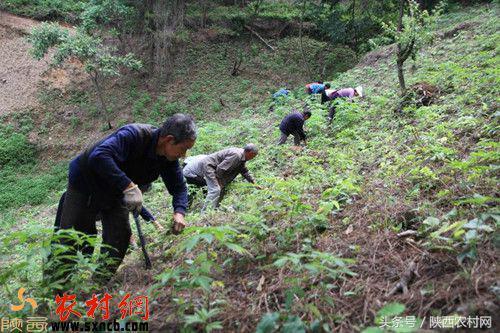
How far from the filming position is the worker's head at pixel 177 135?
3.32m

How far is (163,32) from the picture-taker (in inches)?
816

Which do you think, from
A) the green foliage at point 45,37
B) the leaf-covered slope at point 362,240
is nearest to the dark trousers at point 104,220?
the leaf-covered slope at point 362,240

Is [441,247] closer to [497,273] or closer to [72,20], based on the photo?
[497,273]

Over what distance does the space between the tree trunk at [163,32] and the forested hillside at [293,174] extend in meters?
0.09

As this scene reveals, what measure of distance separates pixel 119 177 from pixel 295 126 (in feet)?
21.4

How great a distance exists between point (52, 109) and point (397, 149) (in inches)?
743

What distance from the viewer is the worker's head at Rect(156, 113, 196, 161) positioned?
332cm

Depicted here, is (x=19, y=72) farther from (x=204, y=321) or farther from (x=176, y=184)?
(x=204, y=321)

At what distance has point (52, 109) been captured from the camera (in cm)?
2014

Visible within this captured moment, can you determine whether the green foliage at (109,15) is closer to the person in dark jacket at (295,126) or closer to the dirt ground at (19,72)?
the dirt ground at (19,72)

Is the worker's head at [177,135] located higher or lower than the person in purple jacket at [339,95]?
higher

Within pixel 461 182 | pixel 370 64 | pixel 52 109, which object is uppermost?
pixel 461 182

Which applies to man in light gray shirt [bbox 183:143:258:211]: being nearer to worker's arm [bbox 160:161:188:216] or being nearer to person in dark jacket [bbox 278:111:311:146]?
worker's arm [bbox 160:161:188:216]

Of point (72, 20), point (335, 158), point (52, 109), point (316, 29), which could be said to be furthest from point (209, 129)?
point (72, 20)
